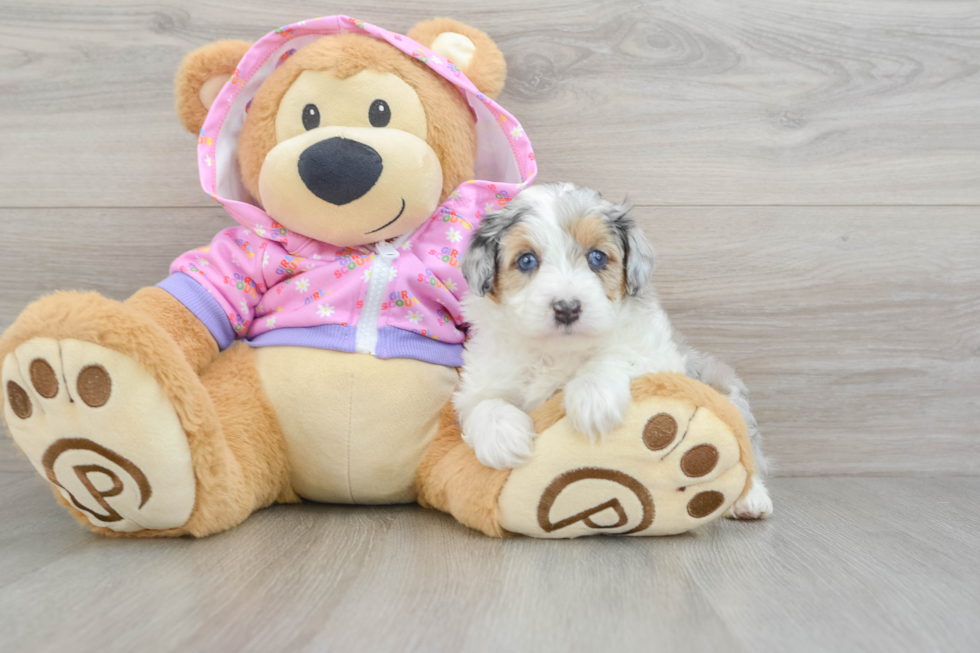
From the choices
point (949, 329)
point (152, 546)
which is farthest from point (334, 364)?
point (949, 329)

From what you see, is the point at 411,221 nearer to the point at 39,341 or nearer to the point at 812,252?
the point at 39,341

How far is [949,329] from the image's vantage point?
1.93 m

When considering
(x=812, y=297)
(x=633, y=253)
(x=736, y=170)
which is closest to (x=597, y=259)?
(x=633, y=253)

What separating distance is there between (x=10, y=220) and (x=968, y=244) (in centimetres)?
265

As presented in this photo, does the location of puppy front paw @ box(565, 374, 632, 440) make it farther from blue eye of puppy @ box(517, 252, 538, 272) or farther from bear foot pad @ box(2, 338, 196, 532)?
bear foot pad @ box(2, 338, 196, 532)

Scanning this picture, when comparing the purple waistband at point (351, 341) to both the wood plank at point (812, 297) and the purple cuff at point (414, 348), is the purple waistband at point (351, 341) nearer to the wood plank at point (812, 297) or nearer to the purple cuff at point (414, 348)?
the purple cuff at point (414, 348)

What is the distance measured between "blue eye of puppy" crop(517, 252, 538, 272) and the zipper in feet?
1.12

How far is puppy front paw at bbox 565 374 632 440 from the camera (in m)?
1.23

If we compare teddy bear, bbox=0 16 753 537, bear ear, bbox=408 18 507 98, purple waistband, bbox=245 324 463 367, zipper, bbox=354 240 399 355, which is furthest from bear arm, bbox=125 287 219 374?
bear ear, bbox=408 18 507 98

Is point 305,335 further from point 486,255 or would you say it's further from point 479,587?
point 479,587

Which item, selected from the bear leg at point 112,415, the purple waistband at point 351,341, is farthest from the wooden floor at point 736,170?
the bear leg at point 112,415

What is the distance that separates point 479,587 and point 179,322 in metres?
0.85

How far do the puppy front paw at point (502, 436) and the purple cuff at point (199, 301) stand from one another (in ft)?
2.05

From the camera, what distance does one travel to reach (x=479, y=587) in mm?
1103
